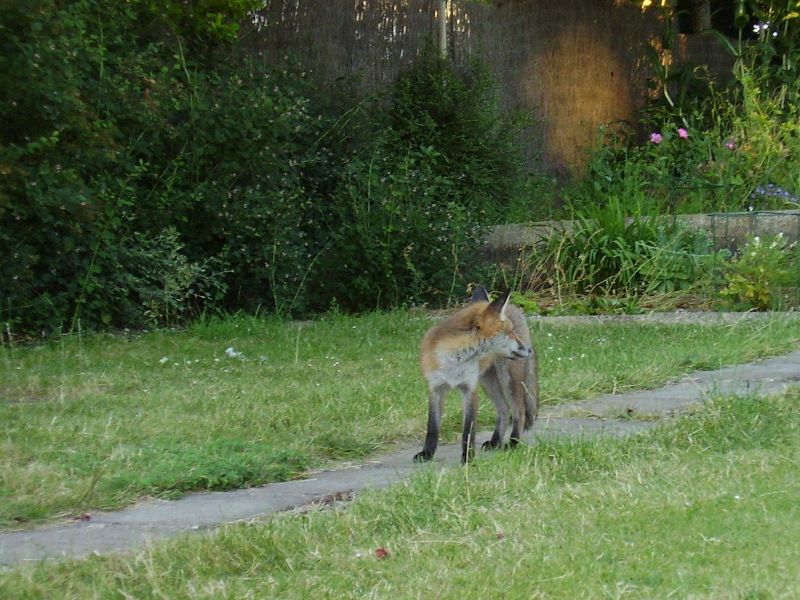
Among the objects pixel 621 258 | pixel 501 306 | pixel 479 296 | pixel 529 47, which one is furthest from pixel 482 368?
pixel 529 47

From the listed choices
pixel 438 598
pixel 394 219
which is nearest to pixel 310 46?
pixel 394 219

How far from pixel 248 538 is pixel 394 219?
25.6ft

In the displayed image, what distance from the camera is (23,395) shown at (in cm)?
766

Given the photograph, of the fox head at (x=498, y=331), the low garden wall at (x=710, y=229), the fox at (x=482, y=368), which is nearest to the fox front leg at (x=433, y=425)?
the fox at (x=482, y=368)

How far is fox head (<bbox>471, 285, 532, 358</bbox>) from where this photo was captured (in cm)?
626

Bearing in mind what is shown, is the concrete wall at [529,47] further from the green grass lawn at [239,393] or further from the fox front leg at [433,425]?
the fox front leg at [433,425]

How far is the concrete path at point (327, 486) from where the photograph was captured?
4.73 meters

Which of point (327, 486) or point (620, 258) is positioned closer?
point (327, 486)

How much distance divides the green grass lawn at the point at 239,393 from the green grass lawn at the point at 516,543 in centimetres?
91

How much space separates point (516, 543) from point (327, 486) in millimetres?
1450

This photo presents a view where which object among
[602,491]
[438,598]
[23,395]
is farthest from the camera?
[23,395]

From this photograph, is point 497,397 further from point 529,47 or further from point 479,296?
point 529,47

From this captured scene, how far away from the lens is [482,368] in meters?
6.38

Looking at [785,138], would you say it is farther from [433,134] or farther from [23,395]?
[23,395]
